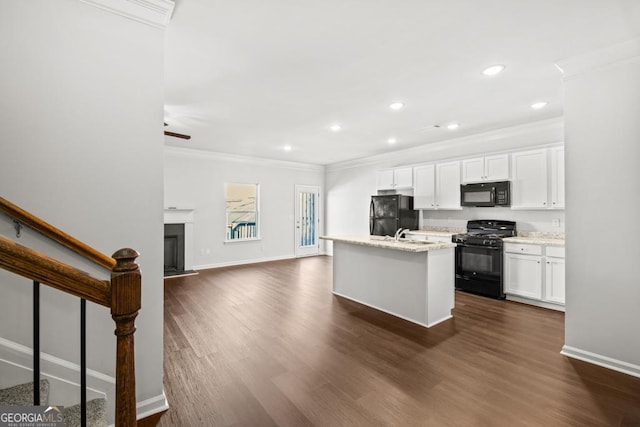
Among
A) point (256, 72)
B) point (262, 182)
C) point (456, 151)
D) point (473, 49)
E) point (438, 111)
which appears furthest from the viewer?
point (262, 182)

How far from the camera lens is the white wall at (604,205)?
95.9 inches

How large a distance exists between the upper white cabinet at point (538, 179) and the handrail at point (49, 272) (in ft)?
17.5

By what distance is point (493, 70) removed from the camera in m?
2.88

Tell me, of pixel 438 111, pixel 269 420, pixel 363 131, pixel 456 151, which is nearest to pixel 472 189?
pixel 456 151

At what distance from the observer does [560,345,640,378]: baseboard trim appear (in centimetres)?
243

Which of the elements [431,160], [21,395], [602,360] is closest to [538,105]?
[431,160]

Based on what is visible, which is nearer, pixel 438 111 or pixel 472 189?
pixel 438 111

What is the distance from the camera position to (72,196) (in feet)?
5.83

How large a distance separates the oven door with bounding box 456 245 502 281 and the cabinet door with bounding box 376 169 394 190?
7.54ft

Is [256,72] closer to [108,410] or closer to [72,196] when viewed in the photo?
[72,196]

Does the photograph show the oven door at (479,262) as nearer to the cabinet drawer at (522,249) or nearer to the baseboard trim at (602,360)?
the cabinet drawer at (522,249)

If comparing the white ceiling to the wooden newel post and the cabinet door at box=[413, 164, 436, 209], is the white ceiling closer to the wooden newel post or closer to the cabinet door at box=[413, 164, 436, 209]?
the cabinet door at box=[413, 164, 436, 209]

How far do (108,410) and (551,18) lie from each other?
156 inches

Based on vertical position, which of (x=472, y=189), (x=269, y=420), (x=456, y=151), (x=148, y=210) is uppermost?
(x=456, y=151)
